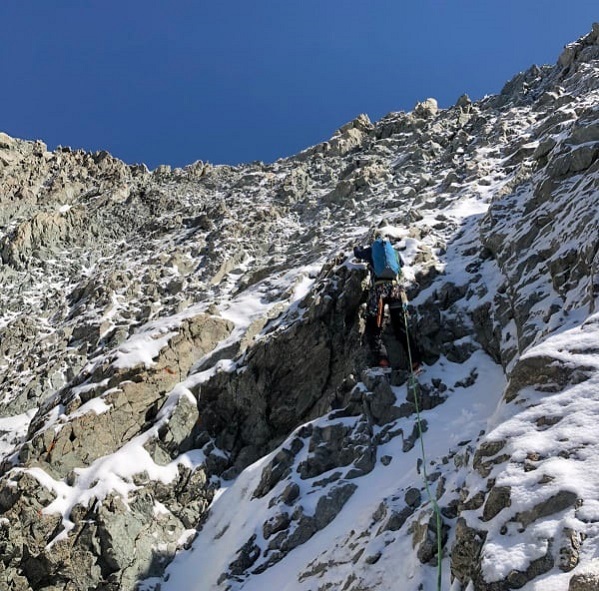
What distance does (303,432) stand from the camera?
47.0 ft

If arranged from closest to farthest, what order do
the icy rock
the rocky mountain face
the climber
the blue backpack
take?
the rocky mountain face
the climber
the blue backpack
the icy rock

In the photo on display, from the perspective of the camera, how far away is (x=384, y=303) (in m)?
15.2

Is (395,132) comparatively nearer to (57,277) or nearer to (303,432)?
(57,277)

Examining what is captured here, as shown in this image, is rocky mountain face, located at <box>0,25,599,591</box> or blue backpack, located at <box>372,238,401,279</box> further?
blue backpack, located at <box>372,238,401,279</box>

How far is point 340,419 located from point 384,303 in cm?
310

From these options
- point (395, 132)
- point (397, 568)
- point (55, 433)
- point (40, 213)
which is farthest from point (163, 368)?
point (395, 132)

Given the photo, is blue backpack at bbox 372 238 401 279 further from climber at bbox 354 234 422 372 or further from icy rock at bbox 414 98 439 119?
icy rock at bbox 414 98 439 119

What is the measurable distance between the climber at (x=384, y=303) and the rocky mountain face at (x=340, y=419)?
0.41m

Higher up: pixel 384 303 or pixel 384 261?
pixel 384 261

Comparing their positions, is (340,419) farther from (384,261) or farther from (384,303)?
(384,261)

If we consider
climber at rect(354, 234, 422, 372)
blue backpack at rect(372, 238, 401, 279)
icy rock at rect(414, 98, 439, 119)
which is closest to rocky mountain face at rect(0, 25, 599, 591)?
climber at rect(354, 234, 422, 372)

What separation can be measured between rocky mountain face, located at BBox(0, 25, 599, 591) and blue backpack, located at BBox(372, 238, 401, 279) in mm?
1611

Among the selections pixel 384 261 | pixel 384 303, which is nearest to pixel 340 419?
pixel 384 303

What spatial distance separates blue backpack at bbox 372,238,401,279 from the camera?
15.2 m
